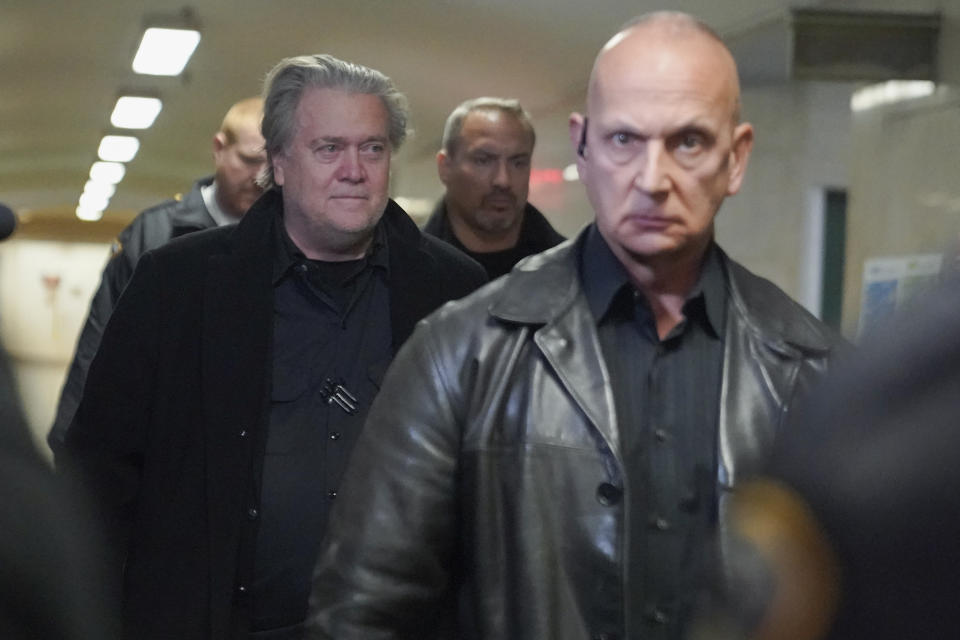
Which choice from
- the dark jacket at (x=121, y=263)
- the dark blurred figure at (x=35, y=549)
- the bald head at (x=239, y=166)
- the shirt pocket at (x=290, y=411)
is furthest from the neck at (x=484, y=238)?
the dark blurred figure at (x=35, y=549)

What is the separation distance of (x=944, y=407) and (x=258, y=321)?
292 centimetres

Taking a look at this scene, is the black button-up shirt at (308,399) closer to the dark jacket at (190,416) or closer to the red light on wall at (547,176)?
the dark jacket at (190,416)

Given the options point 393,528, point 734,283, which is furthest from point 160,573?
point 734,283

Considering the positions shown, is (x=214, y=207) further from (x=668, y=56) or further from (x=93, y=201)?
(x=93, y=201)

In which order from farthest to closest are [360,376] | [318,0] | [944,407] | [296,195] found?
[318,0]
[296,195]
[360,376]
[944,407]

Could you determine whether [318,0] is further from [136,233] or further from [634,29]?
[634,29]

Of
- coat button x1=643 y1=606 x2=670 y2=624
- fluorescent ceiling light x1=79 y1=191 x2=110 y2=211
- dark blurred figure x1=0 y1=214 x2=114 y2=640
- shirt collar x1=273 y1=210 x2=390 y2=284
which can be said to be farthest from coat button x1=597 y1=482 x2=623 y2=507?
fluorescent ceiling light x1=79 y1=191 x2=110 y2=211

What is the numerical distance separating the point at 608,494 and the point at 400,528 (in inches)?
12.9

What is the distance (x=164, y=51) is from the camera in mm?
12727

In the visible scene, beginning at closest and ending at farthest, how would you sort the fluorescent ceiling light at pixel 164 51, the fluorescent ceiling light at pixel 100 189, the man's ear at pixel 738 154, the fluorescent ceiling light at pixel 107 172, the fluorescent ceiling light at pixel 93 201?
the man's ear at pixel 738 154 < the fluorescent ceiling light at pixel 164 51 < the fluorescent ceiling light at pixel 107 172 < the fluorescent ceiling light at pixel 100 189 < the fluorescent ceiling light at pixel 93 201

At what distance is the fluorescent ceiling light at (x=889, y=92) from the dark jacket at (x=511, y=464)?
530cm

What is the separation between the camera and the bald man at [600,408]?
2307 mm

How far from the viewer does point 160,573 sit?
3625 mm

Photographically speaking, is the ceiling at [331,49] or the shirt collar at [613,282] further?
the ceiling at [331,49]
